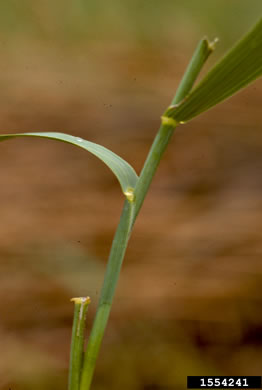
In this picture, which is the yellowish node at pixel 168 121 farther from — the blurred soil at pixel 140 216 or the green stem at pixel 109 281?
the blurred soil at pixel 140 216

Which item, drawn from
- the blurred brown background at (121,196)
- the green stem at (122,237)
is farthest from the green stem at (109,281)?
the blurred brown background at (121,196)

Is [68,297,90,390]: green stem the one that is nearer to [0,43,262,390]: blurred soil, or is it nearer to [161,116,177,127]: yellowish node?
[161,116,177,127]: yellowish node

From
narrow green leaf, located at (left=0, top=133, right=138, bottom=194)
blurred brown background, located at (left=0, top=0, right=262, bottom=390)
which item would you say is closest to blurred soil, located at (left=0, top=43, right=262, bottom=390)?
blurred brown background, located at (left=0, top=0, right=262, bottom=390)

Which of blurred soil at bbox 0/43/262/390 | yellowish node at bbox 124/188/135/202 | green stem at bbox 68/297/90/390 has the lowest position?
green stem at bbox 68/297/90/390

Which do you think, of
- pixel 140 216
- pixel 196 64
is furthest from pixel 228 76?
pixel 140 216

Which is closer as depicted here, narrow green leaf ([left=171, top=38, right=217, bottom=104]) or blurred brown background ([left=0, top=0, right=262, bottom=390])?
narrow green leaf ([left=171, top=38, right=217, bottom=104])

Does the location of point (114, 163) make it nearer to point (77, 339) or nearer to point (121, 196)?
point (77, 339)

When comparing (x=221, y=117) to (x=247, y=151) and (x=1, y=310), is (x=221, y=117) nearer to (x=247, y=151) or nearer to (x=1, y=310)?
(x=247, y=151)
